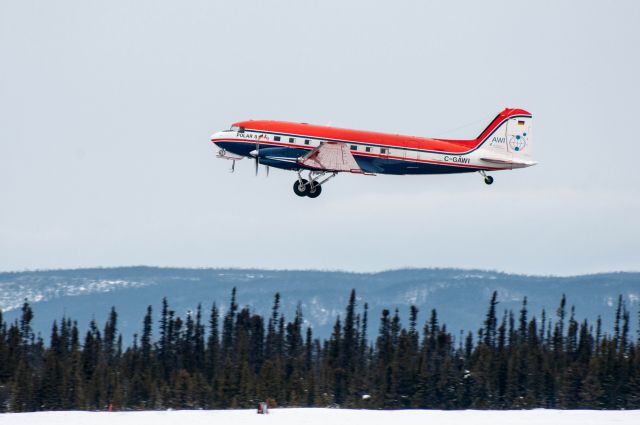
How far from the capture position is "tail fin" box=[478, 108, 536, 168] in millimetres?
80562

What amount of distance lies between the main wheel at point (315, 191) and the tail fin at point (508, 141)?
11.8 metres

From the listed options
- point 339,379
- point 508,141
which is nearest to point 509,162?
point 508,141

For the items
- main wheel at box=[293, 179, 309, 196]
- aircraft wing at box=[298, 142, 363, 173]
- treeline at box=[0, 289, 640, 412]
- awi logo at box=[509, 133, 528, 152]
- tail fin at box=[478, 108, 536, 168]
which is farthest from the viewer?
treeline at box=[0, 289, 640, 412]

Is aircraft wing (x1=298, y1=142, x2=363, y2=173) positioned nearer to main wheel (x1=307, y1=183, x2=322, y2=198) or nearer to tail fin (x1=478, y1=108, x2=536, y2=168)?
main wheel (x1=307, y1=183, x2=322, y2=198)

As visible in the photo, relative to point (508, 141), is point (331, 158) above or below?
below

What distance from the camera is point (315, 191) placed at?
79250 millimetres

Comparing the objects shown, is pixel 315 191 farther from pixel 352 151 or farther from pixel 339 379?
pixel 339 379

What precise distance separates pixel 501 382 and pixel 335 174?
71.8m

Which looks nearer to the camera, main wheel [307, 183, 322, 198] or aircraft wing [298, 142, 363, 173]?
aircraft wing [298, 142, 363, 173]

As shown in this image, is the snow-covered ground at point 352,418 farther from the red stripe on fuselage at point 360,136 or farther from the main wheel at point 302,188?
the red stripe on fuselage at point 360,136

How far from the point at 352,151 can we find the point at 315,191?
3.88 metres

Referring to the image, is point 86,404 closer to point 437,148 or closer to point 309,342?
point 309,342

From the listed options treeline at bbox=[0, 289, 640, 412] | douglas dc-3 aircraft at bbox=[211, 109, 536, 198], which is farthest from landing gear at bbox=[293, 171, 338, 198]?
treeline at bbox=[0, 289, 640, 412]

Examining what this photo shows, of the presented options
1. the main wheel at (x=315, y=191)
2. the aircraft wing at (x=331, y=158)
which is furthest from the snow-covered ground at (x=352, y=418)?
the aircraft wing at (x=331, y=158)
